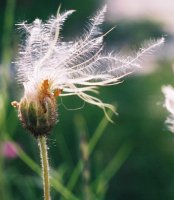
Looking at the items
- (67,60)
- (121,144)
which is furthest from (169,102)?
(121,144)

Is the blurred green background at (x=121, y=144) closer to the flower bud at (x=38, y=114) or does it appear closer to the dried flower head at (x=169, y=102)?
the dried flower head at (x=169, y=102)

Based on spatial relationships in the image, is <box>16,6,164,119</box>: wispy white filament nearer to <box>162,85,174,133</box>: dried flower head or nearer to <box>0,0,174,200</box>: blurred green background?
<box>162,85,174,133</box>: dried flower head

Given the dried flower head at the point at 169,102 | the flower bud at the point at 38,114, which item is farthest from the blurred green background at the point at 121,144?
the flower bud at the point at 38,114

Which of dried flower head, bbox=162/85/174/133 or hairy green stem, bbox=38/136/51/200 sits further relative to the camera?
dried flower head, bbox=162/85/174/133

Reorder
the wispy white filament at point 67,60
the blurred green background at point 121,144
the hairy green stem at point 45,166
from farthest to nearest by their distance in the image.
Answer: the blurred green background at point 121,144
the wispy white filament at point 67,60
the hairy green stem at point 45,166

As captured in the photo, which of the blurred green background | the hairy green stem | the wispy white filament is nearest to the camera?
the hairy green stem

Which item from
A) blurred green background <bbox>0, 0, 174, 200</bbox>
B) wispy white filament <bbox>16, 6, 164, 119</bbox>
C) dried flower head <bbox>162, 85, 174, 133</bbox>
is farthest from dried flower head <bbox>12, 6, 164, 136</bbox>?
blurred green background <bbox>0, 0, 174, 200</bbox>

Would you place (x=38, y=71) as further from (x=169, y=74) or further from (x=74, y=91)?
(x=169, y=74)

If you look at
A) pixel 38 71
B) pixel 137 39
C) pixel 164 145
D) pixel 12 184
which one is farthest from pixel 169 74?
pixel 38 71
